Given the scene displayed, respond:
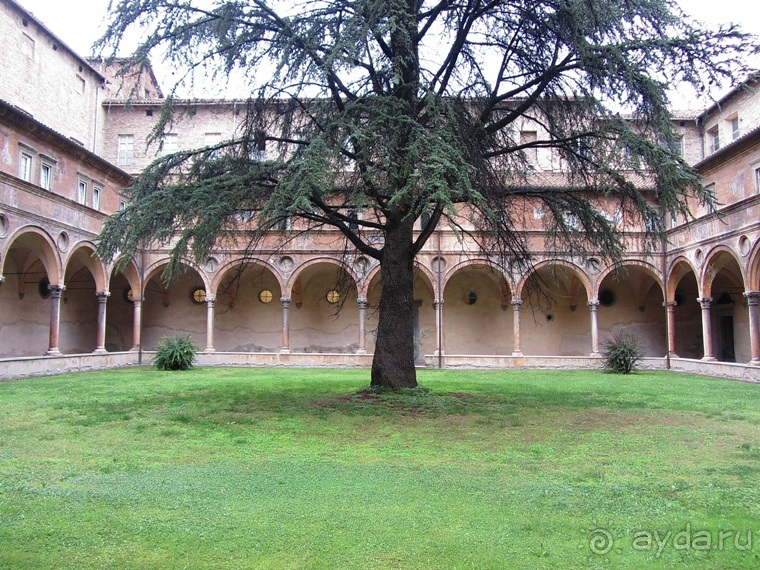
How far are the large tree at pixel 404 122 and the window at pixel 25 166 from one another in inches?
410

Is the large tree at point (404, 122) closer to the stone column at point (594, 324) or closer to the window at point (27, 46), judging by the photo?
the stone column at point (594, 324)

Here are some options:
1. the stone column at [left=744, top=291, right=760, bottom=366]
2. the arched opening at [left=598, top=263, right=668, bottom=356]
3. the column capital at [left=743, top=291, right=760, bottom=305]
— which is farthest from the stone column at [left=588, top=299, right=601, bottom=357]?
the column capital at [left=743, top=291, right=760, bottom=305]

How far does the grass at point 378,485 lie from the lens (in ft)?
12.5

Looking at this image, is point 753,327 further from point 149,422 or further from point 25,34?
point 25,34

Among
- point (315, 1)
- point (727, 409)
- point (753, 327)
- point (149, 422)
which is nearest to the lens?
point (149, 422)

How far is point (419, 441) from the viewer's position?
7.61 metres

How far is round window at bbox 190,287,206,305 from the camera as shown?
27.5 m

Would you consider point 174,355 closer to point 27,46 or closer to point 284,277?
point 284,277

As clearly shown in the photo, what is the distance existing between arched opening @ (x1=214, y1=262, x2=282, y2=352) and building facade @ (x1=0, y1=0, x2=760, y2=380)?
0.22 ft

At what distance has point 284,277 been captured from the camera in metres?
24.3

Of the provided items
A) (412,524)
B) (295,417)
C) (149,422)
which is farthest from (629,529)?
(149,422)

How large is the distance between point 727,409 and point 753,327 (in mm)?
10036

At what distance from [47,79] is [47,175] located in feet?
22.2

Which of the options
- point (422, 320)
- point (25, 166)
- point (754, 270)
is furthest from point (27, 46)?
point (754, 270)
